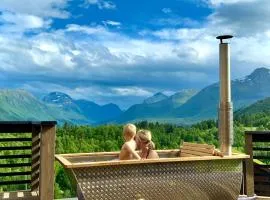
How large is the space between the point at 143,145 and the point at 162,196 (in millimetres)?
529

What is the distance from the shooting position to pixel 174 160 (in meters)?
4.36

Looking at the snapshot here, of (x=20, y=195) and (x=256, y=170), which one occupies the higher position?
(x=256, y=170)

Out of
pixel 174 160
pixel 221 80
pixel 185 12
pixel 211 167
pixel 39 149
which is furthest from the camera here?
pixel 185 12

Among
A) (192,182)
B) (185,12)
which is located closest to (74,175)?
(192,182)

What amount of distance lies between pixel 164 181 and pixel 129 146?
1.54ft

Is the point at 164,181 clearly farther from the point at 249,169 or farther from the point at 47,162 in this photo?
the point at 249,169

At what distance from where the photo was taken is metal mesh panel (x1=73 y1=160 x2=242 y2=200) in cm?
413

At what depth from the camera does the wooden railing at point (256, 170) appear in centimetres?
577

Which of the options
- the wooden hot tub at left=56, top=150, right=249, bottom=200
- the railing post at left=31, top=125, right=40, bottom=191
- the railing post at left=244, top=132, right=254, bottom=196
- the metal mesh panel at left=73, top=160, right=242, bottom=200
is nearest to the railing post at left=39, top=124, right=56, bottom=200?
the railing post at left=31, top=125, right=40, bottom=191

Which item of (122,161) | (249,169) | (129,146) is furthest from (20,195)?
(249,169)

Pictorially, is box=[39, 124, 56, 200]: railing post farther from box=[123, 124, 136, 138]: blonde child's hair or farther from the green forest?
the green forest

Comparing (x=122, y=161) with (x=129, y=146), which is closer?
(x=122, y=161)

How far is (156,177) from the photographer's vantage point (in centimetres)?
438

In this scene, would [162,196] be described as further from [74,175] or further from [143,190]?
[74,175]
